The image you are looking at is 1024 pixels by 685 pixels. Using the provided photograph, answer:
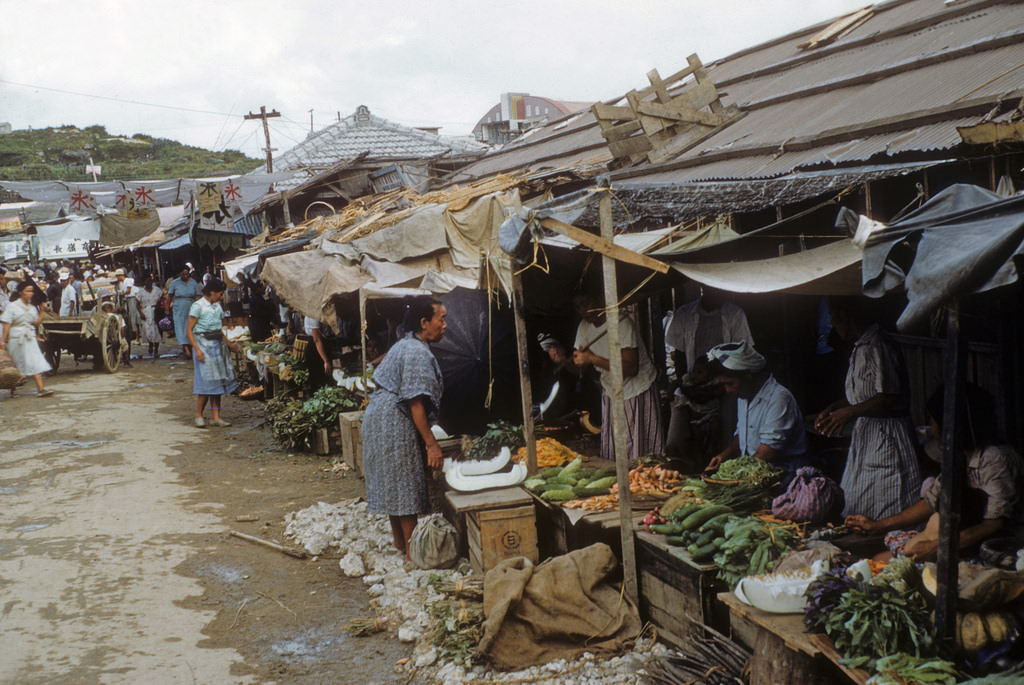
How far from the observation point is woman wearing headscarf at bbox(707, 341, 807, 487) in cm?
578

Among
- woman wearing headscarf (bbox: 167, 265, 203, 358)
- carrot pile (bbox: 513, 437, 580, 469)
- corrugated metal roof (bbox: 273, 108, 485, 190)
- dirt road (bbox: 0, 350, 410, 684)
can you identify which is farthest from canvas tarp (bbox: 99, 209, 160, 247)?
carrot pile (bbox: 513, 437, 580, 469)

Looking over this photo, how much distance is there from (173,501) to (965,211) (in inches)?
346

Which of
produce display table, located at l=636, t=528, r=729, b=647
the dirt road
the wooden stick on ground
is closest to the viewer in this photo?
produce display table, located at l=636, t=528, r=729, b=647

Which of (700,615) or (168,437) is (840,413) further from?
(168,437)

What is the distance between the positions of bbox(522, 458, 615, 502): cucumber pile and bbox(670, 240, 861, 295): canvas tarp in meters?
2.16

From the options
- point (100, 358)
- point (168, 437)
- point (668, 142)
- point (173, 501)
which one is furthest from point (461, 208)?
point (100, 358)

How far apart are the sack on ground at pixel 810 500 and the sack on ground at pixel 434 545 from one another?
2.77m

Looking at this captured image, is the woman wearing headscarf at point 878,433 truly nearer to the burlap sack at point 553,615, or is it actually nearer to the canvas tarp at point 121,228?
the burlap sack at point 553,615

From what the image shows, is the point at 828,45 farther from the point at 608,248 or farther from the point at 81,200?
the point at 81,200

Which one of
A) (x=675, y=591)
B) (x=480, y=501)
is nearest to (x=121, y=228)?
(x=480, y=501)

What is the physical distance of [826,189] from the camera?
4.52 m

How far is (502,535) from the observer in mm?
6164

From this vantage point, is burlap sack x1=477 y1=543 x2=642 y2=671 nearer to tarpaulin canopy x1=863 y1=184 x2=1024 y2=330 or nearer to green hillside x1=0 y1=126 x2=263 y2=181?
tarpaulin canopy x1=863 y1=184 x2=1024 y2=330

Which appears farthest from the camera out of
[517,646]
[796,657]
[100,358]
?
[100,358]
